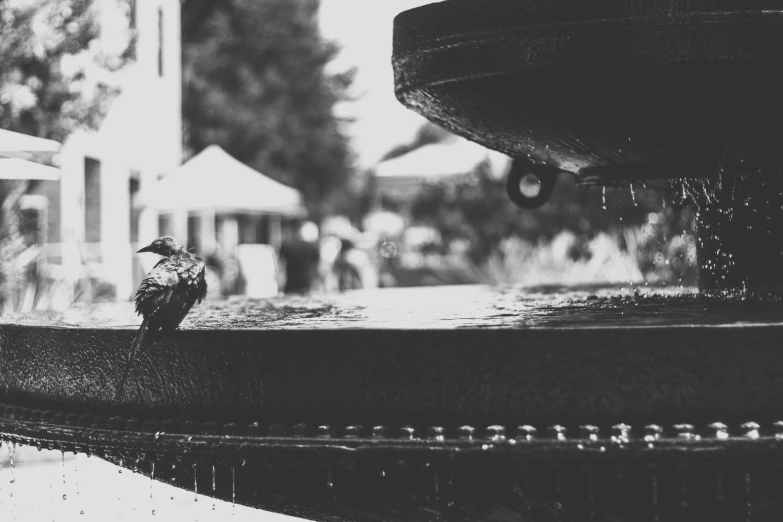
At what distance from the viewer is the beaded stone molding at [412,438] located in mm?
1748

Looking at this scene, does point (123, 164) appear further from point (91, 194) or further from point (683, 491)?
point (683, 491)

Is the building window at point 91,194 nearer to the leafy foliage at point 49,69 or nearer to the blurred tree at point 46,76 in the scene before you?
the blurred tree at point 46,76

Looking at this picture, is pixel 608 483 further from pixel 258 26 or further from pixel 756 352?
pixel 258 26

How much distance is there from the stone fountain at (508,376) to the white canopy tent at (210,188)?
43.8 feet

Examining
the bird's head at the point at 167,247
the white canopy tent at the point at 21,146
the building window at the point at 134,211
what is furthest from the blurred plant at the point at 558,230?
the bird's head at the point at 167,247

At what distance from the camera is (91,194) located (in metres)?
17.4

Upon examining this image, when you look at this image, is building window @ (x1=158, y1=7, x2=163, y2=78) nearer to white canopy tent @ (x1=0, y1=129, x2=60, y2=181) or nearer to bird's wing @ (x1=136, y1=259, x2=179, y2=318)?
white canopy tent @ (x1=0, y1=129, x2=60, y2=181)

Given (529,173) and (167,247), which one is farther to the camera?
(529,173)

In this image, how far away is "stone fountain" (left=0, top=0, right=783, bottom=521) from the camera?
5.92 ft

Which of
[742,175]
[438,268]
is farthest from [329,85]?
[742,175]

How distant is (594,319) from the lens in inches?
91.4

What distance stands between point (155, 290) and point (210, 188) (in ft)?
46.0

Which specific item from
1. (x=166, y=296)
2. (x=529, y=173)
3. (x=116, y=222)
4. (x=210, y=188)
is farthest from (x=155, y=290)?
(x=116, y=222)

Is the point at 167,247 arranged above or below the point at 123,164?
below
